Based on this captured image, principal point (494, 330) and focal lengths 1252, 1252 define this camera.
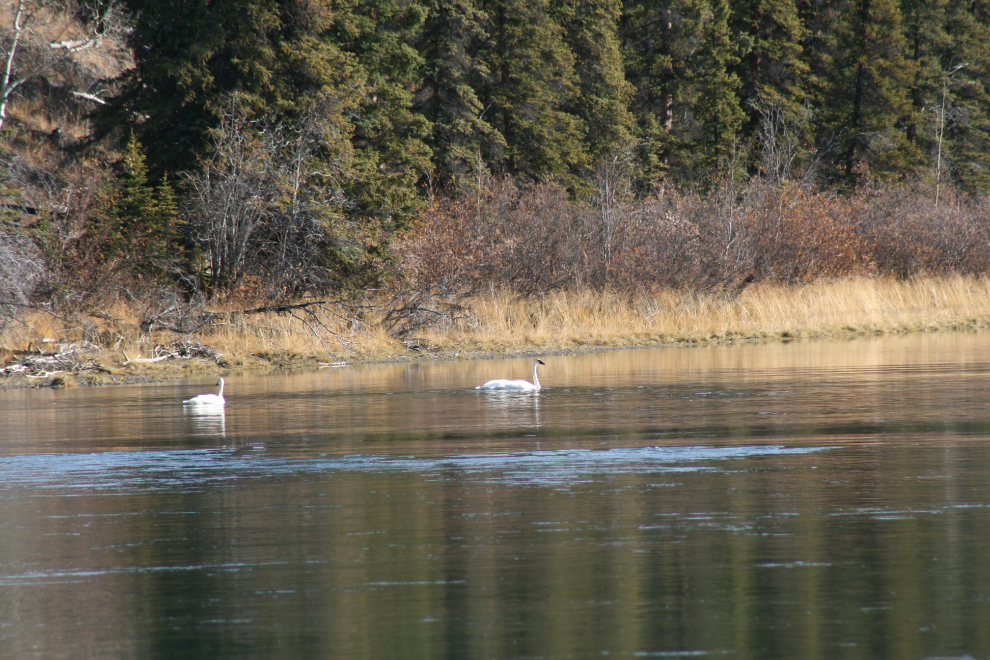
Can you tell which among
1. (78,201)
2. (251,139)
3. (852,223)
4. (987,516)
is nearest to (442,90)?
(852,223)

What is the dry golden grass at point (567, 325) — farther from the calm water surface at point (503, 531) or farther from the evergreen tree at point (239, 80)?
the calm water surface at point (503, 531)

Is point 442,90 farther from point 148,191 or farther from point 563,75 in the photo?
point 148,191

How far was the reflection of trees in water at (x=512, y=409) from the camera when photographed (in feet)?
51.6

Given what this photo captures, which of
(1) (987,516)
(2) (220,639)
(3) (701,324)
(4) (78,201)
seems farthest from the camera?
(3) (701,324)

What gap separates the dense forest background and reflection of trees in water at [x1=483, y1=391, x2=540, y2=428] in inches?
410

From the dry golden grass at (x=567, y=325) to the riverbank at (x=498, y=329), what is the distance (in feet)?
0.11

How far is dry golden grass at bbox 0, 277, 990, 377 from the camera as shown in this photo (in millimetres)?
25328

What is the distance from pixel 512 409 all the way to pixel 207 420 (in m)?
4.11

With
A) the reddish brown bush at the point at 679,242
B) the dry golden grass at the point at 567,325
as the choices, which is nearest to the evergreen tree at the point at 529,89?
the reddish brown bush at the point at 679,242

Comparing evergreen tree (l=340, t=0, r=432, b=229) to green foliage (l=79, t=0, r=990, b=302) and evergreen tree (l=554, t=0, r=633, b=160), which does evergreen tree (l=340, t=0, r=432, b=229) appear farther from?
evergreen tree (l=554, t=0, r=633, b=160)

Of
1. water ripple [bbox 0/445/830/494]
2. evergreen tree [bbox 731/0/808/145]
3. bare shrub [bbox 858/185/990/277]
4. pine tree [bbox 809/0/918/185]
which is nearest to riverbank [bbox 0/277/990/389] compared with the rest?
bare shrub [bbox 858/185/990/277]

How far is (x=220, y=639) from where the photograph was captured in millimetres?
6531

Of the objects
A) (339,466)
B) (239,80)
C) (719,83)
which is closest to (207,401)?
(339,466)

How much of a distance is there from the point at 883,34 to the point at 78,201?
138 ft
